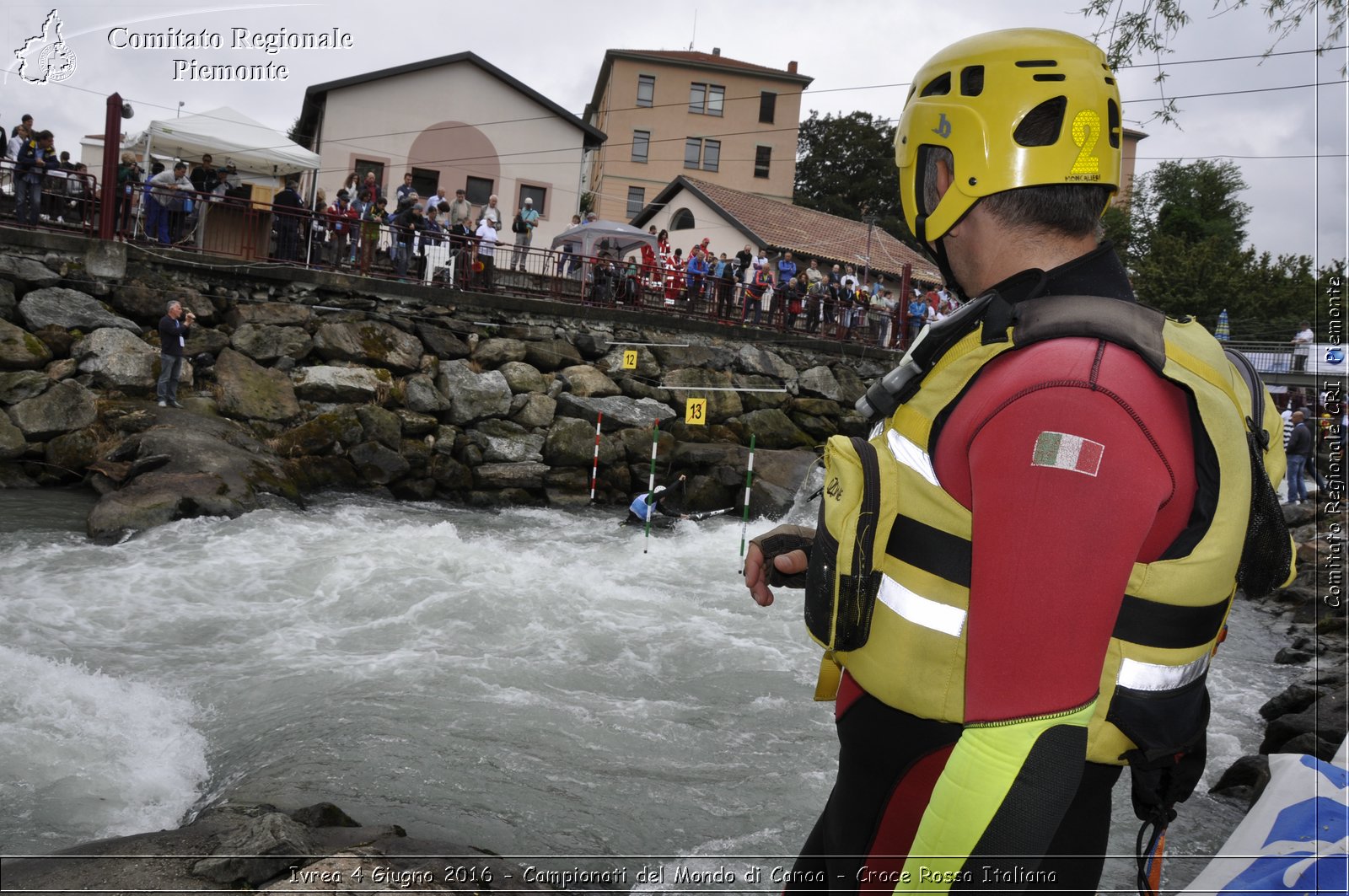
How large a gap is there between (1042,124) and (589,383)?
1762cm

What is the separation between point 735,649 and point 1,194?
46.3 ft

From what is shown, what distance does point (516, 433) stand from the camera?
17.6m

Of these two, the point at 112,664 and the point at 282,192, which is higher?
the point at 282,192

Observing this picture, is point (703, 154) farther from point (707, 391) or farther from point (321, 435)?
point (321, 435)

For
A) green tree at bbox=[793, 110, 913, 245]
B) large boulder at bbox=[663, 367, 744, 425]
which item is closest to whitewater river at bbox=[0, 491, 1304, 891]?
large boulder at bbox=[663, 367, 744, 425]

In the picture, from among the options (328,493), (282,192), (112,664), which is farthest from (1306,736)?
(282,192)

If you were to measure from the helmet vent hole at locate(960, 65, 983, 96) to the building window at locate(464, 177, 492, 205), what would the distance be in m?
28.9

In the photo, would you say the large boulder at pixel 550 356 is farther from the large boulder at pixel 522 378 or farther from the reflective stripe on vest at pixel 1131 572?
the reflective stripe on vest at pixel 1131 572

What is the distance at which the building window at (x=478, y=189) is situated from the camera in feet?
95.4

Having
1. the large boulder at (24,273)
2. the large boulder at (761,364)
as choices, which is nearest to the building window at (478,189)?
the large boulder at (761,364)

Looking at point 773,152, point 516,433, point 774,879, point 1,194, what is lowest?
point 774,879

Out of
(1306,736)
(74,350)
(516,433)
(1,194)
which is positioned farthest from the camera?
(516,433)

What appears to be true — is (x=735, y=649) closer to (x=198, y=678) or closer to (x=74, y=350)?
(x=198, y=678)

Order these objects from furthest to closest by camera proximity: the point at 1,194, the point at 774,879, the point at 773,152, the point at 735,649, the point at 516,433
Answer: the point at 773,152
the point at 516,433
the point at 1,194
the point at 735,649
the point at 774,879
